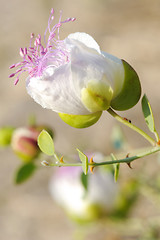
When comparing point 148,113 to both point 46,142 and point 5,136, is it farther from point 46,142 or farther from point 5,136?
point 5,136

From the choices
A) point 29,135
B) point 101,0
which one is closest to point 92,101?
point 29,135

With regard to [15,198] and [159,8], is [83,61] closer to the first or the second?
[15,198]

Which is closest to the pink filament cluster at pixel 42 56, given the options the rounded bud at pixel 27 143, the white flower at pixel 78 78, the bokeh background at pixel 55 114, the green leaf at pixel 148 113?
the white flower at pixel 78 78

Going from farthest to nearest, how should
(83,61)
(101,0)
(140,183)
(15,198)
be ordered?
(101,0)
(15,198)
(140,183)
(83,61)

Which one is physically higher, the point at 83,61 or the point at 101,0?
the point at 83,61

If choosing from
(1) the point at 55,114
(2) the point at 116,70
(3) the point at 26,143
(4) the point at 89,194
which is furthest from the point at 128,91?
(1) the point at 55,114

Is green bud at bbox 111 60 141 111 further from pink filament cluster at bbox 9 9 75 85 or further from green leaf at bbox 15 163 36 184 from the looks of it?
green leaf at bbox 15 163 36 184
